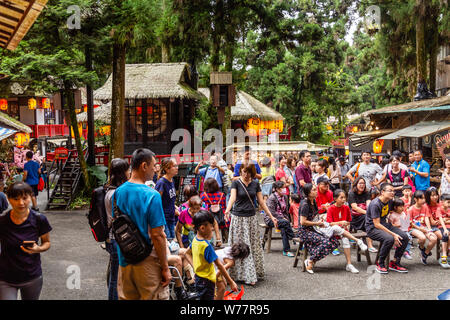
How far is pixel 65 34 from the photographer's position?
13.4m

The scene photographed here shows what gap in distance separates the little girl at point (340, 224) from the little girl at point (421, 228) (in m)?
1.19

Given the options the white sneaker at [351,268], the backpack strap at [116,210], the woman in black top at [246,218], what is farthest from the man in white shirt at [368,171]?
the backpack strap at [116,210]

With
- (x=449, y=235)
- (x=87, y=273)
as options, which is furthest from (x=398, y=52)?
(x=87, y=273)

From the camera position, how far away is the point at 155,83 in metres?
20.0

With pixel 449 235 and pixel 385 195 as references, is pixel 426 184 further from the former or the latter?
pixel 385 195

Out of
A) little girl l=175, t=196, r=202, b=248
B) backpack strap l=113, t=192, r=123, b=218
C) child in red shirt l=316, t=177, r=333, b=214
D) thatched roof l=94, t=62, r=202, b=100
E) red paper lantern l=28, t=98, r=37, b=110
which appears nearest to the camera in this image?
backpack strap l=113, t=192, r=123, b=218

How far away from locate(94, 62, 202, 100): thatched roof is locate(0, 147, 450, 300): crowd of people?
8.13 m

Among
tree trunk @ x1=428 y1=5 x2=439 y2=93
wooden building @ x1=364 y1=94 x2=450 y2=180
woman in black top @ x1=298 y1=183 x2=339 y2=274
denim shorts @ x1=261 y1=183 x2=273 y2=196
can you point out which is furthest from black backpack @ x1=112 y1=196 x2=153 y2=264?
tree trunk @ x1=428 y1=5 x2=439 y2=93

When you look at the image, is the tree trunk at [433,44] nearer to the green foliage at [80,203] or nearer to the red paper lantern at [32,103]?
the green foliage at [80,203]

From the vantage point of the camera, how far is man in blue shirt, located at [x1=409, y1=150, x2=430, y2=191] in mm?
10609

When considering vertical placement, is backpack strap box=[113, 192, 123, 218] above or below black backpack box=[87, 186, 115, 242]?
above

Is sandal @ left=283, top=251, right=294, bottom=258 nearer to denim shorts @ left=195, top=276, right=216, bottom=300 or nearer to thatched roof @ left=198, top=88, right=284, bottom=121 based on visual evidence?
denim shorts @ left=195, top=276, right=216, bottom=300

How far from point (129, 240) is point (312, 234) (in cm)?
446
